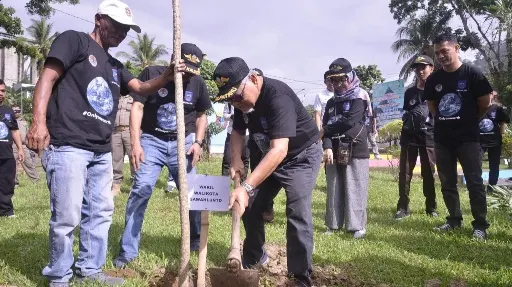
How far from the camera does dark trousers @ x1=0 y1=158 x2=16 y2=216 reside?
687 cm

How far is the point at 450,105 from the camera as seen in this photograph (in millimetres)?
5355

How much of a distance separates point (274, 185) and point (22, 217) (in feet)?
14.0

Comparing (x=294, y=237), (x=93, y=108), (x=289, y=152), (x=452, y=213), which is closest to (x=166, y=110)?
(x=93, y=108)

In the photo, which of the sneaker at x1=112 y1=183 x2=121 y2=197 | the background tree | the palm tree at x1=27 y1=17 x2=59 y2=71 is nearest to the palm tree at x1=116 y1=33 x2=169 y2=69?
the palm tree at x1=27 y1=17 x2=59 y2=71

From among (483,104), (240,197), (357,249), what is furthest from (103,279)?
(483,104)

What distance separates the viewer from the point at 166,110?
4.45m

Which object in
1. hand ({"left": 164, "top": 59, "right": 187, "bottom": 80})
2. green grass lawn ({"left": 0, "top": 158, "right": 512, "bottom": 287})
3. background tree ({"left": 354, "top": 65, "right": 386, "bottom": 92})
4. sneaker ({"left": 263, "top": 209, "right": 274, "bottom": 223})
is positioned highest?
background tree ({"left": 354, "top": 65, "right": 386, "bottom": 92})

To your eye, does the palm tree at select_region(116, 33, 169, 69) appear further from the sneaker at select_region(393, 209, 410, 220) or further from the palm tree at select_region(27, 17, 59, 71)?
the sneaker at select_region(393, 209, 410, 220)

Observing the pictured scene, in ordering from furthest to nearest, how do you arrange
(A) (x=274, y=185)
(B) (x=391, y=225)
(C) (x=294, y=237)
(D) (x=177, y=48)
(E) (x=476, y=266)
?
(B) (x=391, y=225)
(E) (x=476, y=266)
(A) (x=274, y=185)
(C) (x=294, y=237)
(D) (x=177, y=48)

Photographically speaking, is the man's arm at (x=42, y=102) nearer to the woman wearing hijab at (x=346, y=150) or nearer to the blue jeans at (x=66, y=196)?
the blue jeans at (x=66, y=196)

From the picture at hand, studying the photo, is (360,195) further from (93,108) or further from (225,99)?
(93,108)

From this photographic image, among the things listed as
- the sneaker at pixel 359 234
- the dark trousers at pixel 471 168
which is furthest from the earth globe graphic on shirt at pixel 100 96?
the dark trousers at pixel 471 168

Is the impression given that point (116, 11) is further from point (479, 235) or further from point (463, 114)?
point (479, 235)

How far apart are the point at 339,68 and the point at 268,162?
236 cm
